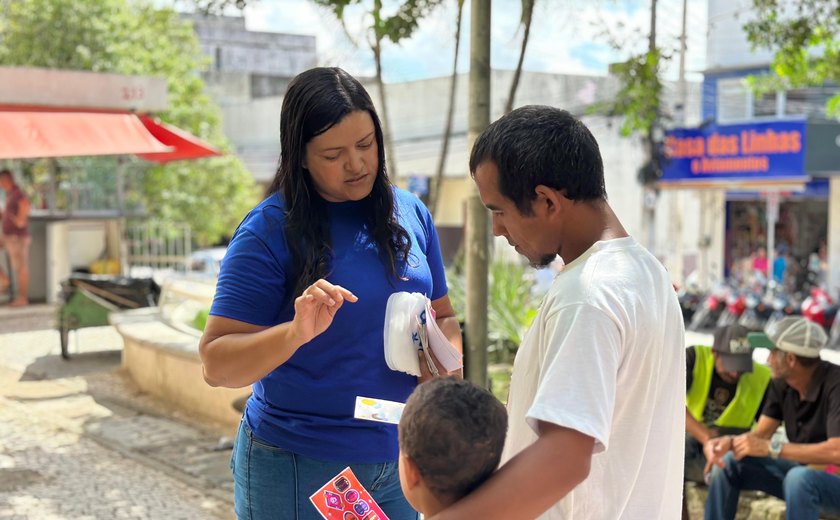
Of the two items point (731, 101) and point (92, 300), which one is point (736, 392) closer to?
point (92, 300)

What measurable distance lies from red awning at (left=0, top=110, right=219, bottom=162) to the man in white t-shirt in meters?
6.49

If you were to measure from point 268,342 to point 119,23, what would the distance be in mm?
17868

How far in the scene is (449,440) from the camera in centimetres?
158

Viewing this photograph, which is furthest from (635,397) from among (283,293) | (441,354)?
(283,293)

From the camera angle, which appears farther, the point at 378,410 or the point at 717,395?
the point at 717,395

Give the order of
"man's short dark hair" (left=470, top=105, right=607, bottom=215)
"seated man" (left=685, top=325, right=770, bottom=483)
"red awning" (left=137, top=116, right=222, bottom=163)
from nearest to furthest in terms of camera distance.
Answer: "man's short dark hair" (left=470, top=105, right=607, bottom=215) < "seated man" (left=685, top=325, right=770, bottom=483) < "red awning" (left=137, top=116, right=222, bottom=163)

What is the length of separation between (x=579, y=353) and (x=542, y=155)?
1.12ft

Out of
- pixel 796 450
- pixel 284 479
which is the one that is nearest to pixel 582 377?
pixel 284 479

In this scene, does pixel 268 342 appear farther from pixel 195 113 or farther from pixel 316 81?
pixel 195 113

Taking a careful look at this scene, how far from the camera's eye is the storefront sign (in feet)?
58.0

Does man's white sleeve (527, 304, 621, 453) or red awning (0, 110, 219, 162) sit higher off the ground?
red awning (0, 110, 219, 162)

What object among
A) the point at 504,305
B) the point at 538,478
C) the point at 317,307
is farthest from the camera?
the point at 504,305

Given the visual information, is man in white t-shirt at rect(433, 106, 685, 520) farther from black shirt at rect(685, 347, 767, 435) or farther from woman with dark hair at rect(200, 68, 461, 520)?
black shirt at rect(685, 347, 767, 435)

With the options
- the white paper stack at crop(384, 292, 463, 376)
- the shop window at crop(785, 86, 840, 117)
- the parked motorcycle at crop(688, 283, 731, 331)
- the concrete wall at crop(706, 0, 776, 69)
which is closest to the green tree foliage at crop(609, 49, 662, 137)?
the white paper stack at crop(384, 292, 463, 376)
